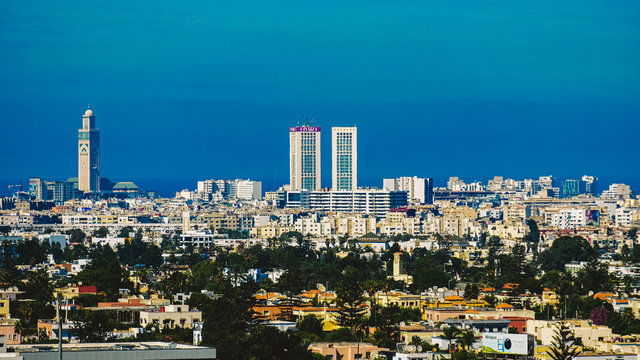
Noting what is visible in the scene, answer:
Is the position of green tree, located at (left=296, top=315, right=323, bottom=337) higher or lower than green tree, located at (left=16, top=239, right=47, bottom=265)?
lower

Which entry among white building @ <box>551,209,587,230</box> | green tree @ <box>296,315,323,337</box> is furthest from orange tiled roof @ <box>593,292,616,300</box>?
white building @ <box>551,209,587,230</box>

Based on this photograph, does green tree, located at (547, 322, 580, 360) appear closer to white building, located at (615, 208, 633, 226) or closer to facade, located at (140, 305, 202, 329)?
facade, located at (140, 305, 202, 329)

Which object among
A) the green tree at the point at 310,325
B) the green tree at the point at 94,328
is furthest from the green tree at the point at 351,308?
the green tree at the point at 94,328

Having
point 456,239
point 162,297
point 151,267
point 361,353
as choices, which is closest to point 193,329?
point 361,353

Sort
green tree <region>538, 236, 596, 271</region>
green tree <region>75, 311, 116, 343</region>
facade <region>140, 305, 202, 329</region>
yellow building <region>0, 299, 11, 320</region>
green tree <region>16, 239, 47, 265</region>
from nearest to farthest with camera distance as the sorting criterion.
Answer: green tree <region>75, 311, 116, 343</region> → facade <region>140, 305, 202, 329</region> → yellow building <region>0, 299, 11, 320</region> → green tree <region>16, 239, 47, 265</region> → green tree <region>538, 236, 596, 271</region>

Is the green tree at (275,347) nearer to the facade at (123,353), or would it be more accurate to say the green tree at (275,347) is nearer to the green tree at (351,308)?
the facade at (123,353)

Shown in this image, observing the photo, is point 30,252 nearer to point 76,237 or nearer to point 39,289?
point 76,237

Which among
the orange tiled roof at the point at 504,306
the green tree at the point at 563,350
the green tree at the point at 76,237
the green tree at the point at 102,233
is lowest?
the green tree at the point at 563,350

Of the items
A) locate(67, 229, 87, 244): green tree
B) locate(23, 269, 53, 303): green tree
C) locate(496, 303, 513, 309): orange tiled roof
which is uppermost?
locate(67, 229, 87, 244): green tree

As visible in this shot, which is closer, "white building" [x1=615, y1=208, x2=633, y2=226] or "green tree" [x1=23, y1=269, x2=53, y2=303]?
"green tree" [x1=23, y1=269, x2=53, y2=303]

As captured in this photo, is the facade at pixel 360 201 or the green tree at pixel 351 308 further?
the facade at pixel 360 201

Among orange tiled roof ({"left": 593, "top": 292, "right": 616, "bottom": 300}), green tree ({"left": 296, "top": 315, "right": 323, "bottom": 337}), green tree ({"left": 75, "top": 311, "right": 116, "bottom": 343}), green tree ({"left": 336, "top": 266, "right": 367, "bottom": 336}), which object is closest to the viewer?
green tree ({"left": 75, "top": 311, "right": 116, "bottom": 343})
